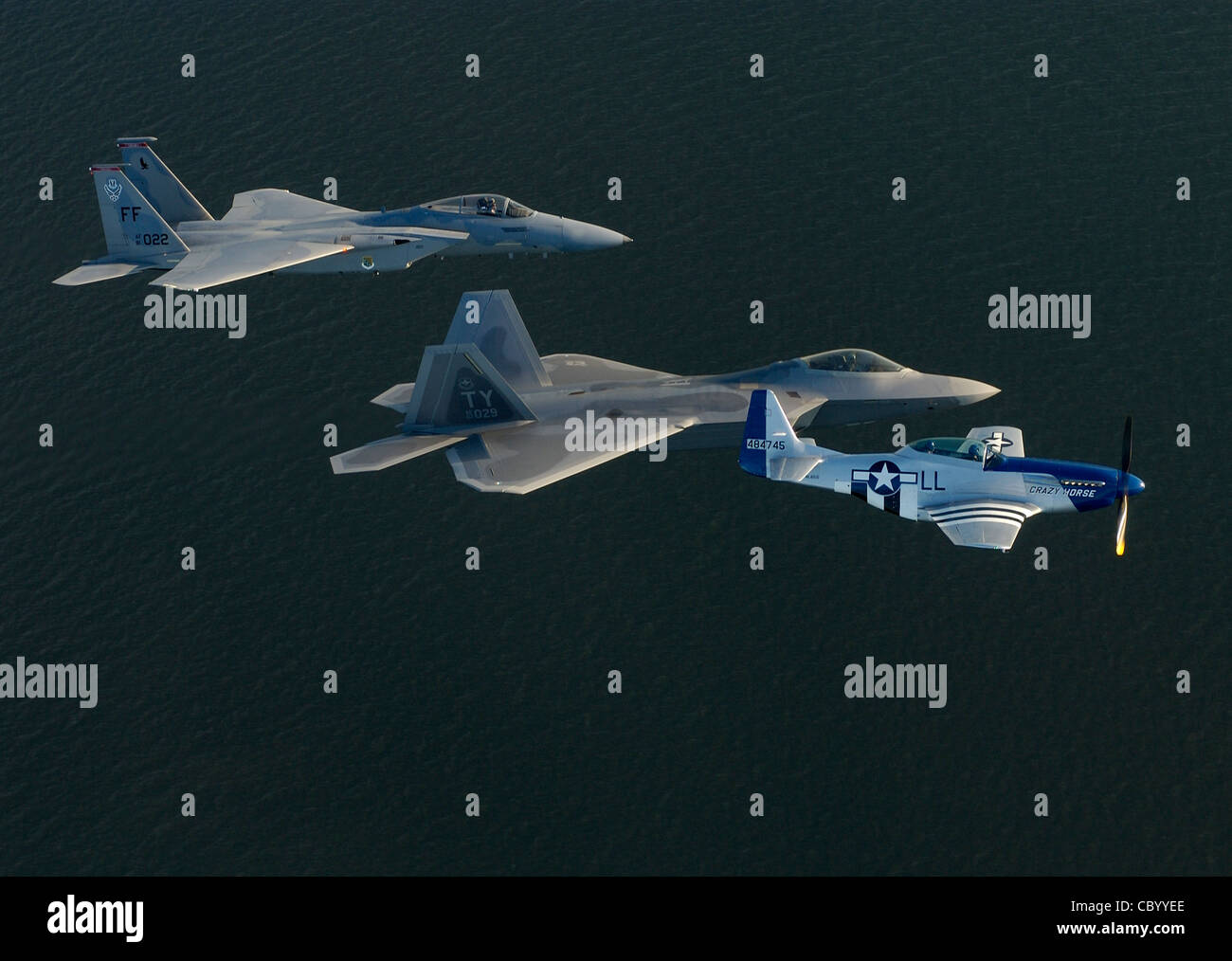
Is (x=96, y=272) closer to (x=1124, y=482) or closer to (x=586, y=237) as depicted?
(x=586, y=237)

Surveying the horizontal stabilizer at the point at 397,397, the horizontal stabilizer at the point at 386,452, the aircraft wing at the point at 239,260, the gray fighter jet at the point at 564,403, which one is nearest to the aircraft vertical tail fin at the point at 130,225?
the aircraft wing at the point at 239,260

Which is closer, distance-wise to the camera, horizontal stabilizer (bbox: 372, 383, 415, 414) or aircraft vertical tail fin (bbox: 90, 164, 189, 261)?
horizontal stabilizer (bbox: 372, 383, 415, 414)

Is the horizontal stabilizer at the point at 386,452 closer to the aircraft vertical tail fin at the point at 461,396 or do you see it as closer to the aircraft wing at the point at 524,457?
the aircraft vertical tail fin at the point at 461,396

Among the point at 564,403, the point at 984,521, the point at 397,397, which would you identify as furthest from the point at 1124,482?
the point at 397,397

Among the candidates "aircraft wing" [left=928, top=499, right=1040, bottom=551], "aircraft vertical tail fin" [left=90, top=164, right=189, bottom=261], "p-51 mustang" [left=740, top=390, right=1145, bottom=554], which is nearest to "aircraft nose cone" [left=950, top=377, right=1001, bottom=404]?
"p-51 mustang" [left=740, top=390, right=1145, bottom=554]

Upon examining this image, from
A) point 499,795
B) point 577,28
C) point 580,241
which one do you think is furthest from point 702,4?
point 499,795

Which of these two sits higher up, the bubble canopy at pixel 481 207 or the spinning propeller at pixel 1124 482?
the bubble canopy at pixel 481 207

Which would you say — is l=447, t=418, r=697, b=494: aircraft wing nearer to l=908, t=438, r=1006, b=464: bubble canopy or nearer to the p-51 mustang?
the p-51 mustang
